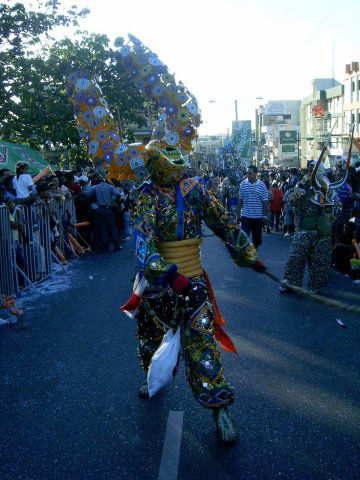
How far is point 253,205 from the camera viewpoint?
907 cm

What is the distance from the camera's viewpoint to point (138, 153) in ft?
12.6

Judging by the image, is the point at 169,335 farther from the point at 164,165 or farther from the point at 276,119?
the point at 276,119

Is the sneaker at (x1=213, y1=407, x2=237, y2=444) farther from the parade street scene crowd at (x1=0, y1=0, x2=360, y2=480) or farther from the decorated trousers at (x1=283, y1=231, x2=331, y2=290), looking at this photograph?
the decorated trousers at (x1=283, y1=231, x2=331, y2=290)

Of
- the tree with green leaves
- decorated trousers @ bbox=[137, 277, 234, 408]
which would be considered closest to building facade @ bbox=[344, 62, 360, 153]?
the tree with green leaves

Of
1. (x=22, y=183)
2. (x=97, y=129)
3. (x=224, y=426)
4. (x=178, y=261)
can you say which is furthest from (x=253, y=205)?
(x=224, y=426)

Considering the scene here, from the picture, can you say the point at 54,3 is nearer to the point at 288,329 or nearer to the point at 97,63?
the point at 97,63

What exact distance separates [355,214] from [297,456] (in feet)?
20.1

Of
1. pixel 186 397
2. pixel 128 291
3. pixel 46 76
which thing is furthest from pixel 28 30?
pixel 186 397

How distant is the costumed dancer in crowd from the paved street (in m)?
0.66

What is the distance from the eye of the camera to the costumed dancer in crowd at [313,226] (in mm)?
6875

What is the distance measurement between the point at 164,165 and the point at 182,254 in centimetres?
61

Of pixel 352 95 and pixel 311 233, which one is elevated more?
pixel 352 95

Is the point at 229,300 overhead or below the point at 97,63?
below

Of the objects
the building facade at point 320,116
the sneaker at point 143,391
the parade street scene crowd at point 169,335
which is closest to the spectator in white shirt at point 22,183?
the parade street scene crowd at point 169,335
